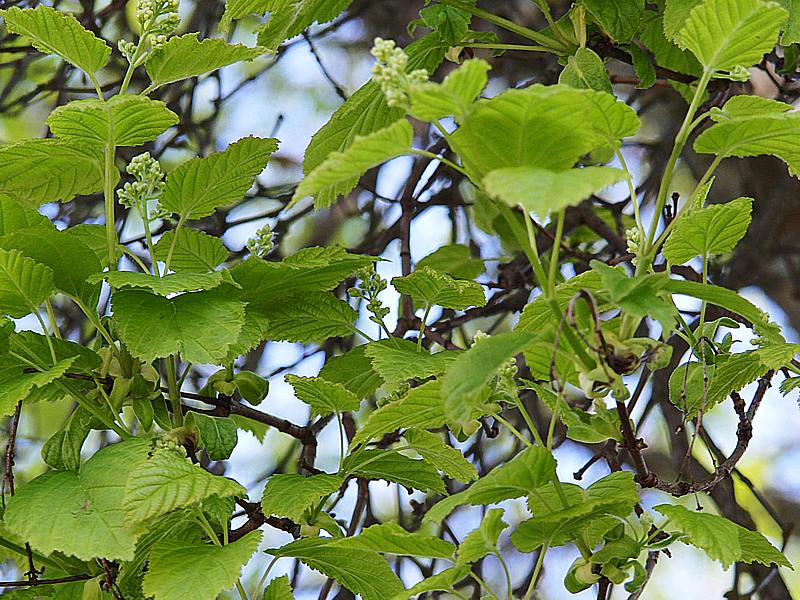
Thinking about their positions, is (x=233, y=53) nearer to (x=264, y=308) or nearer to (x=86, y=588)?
(x=264, y=308)

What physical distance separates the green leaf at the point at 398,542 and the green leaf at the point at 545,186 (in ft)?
0.89

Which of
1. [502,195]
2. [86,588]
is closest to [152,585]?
[86,588]

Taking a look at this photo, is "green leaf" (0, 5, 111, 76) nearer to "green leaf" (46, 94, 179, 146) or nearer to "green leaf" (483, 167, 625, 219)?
"green leaf" (46, 94, 179, 146)

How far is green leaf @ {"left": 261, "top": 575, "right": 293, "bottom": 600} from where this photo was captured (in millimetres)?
803

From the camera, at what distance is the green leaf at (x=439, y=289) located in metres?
0.87

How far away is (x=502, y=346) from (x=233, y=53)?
39 cm

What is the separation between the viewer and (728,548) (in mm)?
617

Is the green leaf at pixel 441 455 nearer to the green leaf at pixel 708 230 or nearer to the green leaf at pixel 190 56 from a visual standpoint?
the green leaf at pixel 708 230

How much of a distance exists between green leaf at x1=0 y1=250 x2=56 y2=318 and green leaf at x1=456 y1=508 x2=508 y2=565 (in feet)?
1.35

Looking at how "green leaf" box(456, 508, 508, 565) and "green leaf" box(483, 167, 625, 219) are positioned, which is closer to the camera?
"green leaf" box(483, 167, 625, 219)

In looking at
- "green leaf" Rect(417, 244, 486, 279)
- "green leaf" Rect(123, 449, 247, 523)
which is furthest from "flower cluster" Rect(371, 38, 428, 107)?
"green leaf" Rect(417, 244, 486, 279)

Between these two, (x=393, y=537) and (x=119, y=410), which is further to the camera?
(x=119, y=410)

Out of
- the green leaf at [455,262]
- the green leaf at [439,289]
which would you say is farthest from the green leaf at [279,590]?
the green leaf at [455,262]

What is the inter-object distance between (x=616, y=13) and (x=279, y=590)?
2.16ft
